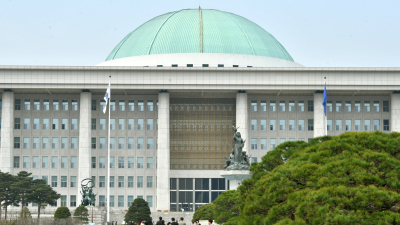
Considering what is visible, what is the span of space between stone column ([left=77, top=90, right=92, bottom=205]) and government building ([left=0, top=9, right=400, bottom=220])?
130mm

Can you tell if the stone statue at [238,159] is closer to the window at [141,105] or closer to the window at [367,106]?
the window at [141,105]

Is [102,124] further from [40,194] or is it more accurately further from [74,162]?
[40,194]

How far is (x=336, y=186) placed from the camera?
63.0 feet

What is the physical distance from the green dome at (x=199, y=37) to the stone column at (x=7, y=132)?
18.6 meters

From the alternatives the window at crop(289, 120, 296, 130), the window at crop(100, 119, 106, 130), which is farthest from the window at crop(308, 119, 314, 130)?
the window at crop(100, 119, 106, 130)

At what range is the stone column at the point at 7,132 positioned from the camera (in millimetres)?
75381

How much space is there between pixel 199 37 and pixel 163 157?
2004 cm

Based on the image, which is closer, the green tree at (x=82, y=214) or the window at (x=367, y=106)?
the green tree at (x=82, y=214)

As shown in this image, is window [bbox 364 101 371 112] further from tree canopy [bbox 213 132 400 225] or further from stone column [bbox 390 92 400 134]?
tree canopy [bbox 213 132 400 225]

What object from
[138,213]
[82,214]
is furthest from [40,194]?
[138,213]

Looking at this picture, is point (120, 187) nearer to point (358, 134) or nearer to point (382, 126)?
point (382, 126)

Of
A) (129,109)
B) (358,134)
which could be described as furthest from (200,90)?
(358,134)

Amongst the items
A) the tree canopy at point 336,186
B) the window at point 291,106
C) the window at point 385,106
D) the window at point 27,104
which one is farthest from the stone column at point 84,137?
the tree canopy at point 336,186

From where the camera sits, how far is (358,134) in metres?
22.7
